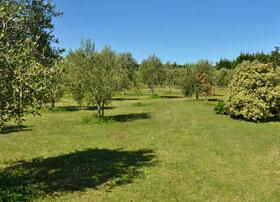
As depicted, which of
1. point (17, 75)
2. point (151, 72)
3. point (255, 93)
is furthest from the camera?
point (151, 72)

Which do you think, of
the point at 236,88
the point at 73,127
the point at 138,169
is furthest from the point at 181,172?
the point at 236,88

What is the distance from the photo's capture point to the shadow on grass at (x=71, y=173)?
60.5 ft

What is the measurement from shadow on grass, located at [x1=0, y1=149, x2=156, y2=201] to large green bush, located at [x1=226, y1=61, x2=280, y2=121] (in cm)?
2138

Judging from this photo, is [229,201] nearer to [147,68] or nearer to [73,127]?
[73,127]

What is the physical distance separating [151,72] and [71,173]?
9408 cm

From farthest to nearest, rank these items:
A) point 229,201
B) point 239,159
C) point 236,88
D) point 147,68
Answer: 1. point 147,68
2. point 236,88
3. point 239,159
4. point 229,201

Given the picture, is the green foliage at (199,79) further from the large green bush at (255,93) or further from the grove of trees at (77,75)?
the large green bush at (255,93)

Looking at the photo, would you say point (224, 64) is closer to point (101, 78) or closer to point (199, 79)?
point (199, 79)

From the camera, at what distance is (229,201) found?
16.8 m

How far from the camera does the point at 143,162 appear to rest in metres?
24.0

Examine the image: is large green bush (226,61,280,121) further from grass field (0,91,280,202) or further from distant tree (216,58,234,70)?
distant tree (216,58,234,70)

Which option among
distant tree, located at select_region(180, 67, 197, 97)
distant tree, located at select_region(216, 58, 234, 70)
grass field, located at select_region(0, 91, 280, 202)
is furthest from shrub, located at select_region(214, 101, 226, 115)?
distant tree, located at select_region(216, 58, 234, 70)

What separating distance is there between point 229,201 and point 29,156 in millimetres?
15797

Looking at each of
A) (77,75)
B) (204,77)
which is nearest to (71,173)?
(77,75)
